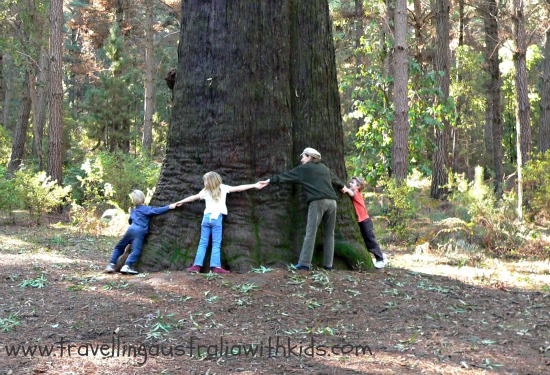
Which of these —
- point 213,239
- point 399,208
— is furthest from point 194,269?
point 399,208

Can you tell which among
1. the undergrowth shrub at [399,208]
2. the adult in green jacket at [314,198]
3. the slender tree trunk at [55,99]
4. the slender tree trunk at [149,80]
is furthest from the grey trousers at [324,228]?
the slender tree trunk at [149,80]

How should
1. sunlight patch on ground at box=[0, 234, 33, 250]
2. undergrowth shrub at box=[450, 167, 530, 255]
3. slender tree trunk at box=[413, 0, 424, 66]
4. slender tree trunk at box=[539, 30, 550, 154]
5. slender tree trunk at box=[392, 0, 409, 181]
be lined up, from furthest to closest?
slender tree trunk at box=[539, 30, 550, 154] → slender tree trunk at box=[413, 0, 424, 66] → slender tree trunk at box=[392, 0, 409, 181] → undergrowth shrub at box=[450, 167, 530, 255] → sunlight patch on ground at box=[0, 234, 33, 250]

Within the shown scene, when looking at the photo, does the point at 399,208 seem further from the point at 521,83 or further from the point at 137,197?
the point at 137,197

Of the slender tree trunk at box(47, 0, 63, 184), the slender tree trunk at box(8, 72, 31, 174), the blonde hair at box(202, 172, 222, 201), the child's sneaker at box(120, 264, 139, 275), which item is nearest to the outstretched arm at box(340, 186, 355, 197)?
the blonde hair at box(202, 172, 222, 201)

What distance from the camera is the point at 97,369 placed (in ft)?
14.7

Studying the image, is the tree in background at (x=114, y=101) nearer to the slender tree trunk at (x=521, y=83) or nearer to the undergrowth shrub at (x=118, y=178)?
the undergrowth shrub at (x=118, y=178)

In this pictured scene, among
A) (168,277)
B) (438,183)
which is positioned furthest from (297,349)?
(438,183)

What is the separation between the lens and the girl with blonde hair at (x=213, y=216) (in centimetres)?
713

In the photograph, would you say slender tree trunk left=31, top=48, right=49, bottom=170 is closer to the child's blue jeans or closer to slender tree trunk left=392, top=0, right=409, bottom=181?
slender tree trunk left=392, top=0, right=409, bottom=181

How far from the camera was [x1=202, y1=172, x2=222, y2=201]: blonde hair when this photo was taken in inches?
281

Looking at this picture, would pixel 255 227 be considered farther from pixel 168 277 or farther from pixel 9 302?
pixel 9 302

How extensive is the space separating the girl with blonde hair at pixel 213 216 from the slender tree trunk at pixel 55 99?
1248cm

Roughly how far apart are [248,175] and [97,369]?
3.53 m

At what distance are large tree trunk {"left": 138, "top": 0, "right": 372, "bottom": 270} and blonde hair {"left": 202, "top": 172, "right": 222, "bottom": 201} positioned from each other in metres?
0.23
